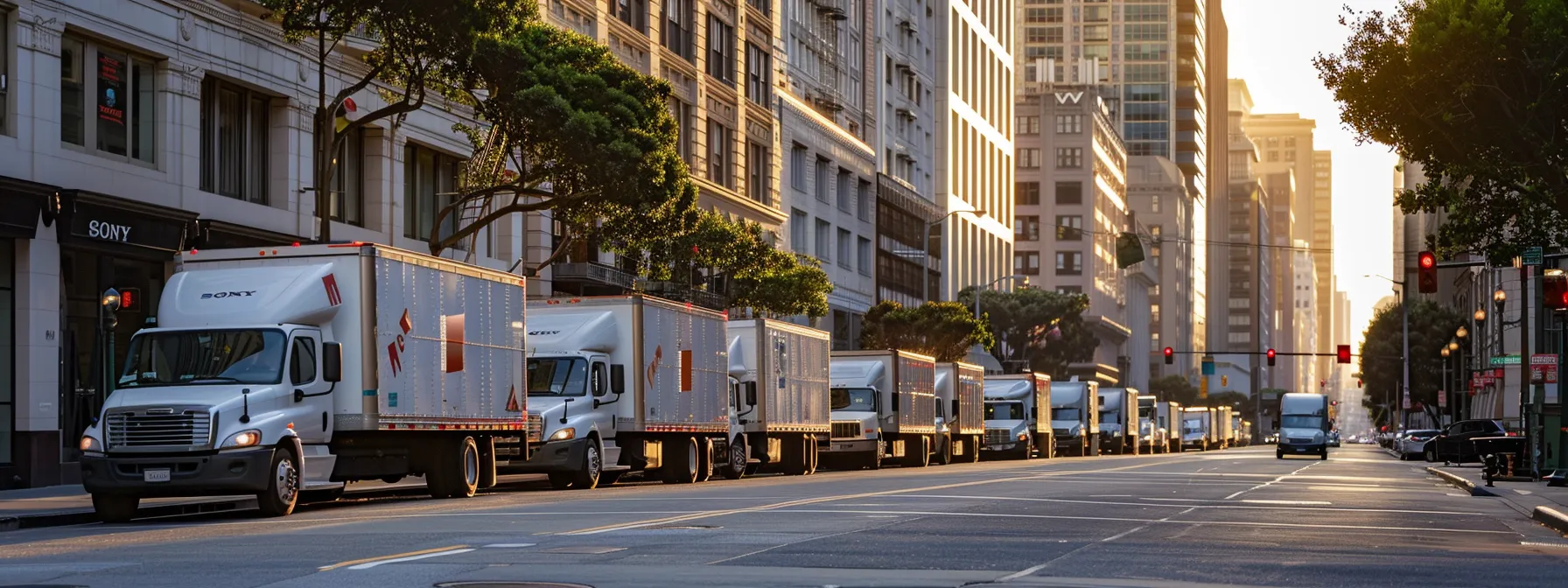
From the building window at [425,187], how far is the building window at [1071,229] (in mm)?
128644

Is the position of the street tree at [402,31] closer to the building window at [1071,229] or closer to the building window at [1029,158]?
the building window at [1029,158]

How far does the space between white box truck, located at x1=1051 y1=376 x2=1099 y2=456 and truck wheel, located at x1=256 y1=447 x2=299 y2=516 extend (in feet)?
175

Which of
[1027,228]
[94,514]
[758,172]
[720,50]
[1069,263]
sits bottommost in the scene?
[94,514]

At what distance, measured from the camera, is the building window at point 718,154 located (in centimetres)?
6812

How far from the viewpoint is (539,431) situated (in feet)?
107

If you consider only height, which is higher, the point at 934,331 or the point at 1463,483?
the point at 934,331

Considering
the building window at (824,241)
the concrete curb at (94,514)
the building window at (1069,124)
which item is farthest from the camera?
the building window at (1069,124)

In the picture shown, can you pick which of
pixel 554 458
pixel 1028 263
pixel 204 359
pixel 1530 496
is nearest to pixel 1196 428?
pixel 1028 263

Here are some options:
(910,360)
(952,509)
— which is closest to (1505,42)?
(952,509)

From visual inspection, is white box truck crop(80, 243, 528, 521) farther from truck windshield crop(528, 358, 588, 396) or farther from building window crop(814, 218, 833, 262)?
building window crop(814, 218, 833, 262)

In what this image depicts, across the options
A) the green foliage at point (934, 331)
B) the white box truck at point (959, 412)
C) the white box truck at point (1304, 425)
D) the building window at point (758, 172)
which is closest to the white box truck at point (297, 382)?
the white box truck at point (959, 412)

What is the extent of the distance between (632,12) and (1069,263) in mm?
117588

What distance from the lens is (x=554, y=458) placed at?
3272 cm

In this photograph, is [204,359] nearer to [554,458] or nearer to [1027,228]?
[554,458]
